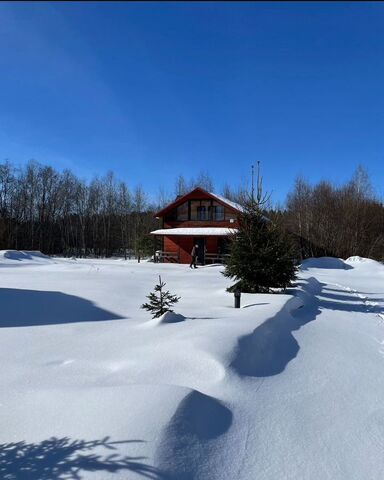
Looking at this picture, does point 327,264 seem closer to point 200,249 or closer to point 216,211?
point 216,211

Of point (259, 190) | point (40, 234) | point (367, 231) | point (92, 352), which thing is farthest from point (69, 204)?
point (92, 352)

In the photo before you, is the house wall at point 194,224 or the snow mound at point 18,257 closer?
the snow mound at point 18,257

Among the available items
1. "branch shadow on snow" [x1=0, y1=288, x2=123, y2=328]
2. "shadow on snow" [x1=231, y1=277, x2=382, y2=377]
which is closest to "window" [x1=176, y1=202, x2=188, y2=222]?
"branch shadow on snow" [x1=0, y1=288, x2=123, y2=328]

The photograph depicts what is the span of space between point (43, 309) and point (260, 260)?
6234 millimetres

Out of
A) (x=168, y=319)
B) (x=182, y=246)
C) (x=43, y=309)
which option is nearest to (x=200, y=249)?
(x=182, y=246)

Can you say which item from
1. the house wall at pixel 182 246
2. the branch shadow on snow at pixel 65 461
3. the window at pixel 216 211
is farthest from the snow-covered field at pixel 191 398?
the window at pixel 216 211

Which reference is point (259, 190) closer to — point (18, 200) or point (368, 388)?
point (368, 388)

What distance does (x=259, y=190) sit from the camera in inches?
503

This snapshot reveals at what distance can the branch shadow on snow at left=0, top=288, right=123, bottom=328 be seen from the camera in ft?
26.6

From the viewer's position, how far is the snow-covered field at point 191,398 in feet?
9.67

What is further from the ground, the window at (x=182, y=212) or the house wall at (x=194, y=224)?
the window at (x=182, y=212)

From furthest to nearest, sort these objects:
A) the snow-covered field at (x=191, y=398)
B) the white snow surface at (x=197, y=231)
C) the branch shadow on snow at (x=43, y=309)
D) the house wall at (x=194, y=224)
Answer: the house wall at (x=194, y=224), the white snow surface at (x=197, y=231), the branch shadow on snow at (x=43, y=309), the snow-covered field at (x=191, y=398)

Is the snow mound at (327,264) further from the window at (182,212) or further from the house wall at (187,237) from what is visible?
the window at (182,212)

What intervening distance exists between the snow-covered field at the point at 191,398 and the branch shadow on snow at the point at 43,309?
9 cm
